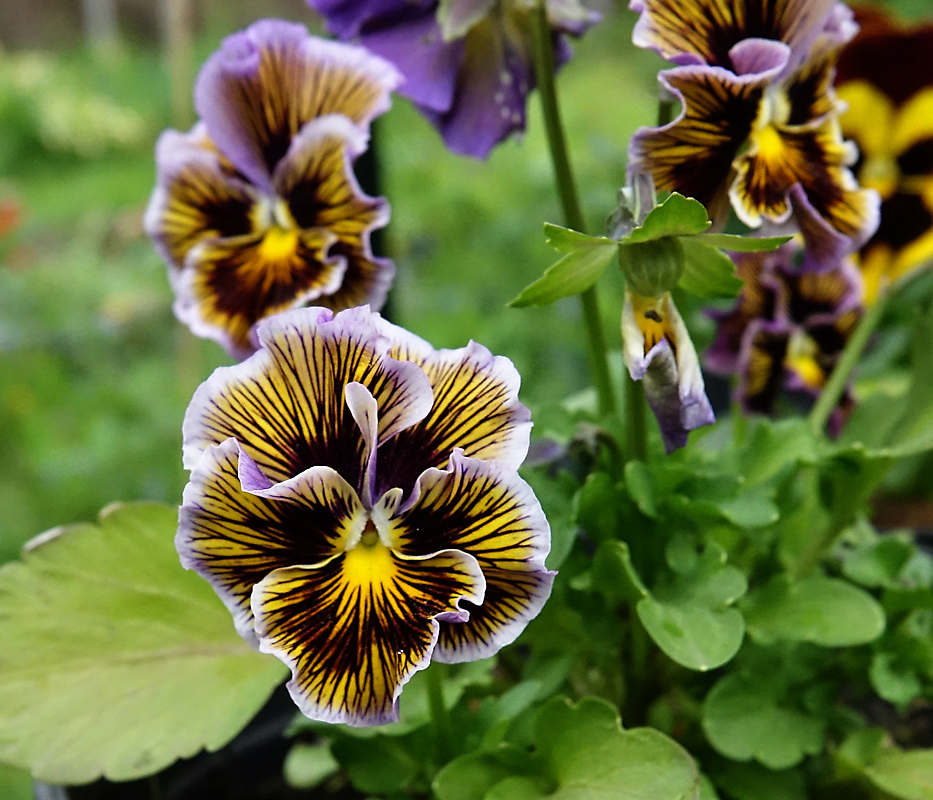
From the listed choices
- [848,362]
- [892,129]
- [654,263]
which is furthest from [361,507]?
[892,129]

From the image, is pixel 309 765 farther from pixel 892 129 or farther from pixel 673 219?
pixel 892 129

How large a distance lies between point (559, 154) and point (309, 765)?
1.29ft

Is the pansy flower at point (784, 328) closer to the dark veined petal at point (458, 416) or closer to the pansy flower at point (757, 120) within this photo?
the pansy flower at point (757, 120)

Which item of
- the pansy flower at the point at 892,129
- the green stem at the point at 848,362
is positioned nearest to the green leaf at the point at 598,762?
the green stem at the point at 848,362

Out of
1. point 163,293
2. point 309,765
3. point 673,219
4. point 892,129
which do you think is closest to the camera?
point 673,219

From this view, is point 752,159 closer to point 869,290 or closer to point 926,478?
point 869,290

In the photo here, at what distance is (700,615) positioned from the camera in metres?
0.46

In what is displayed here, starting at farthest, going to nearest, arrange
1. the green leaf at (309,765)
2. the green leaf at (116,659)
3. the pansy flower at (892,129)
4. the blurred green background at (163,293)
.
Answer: the blurred green background at (163,293) → the pansy flower at (892,129) → the green leaf at (309,765) → the green leaf at (116,659)

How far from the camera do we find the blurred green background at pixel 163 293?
138 centimetres

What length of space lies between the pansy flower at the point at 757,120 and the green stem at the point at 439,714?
241 mm

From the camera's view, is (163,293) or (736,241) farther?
(163,293)

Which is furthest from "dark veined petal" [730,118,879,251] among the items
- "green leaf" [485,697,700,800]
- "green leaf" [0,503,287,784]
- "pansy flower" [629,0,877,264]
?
"green leaf" [0,503,287,784]

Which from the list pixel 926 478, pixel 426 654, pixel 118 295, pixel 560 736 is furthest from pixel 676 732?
pixel 118 295

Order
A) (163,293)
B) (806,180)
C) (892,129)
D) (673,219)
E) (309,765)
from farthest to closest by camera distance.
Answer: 1. (163,293)
2. (892,129)
3. (309,765)
4. (806,180)
5. (673,219)
